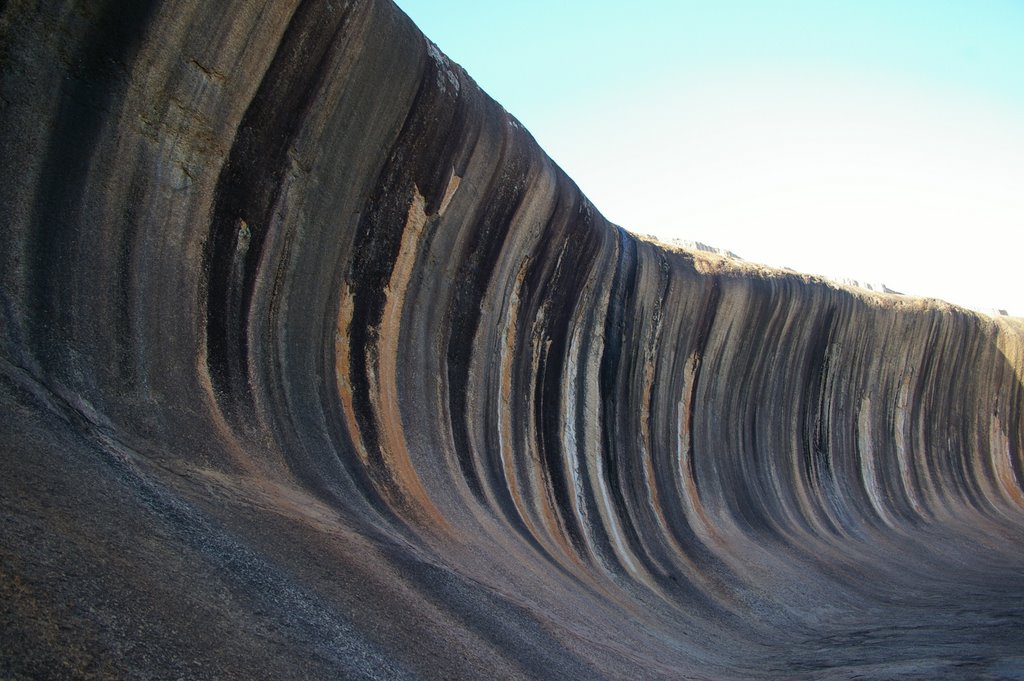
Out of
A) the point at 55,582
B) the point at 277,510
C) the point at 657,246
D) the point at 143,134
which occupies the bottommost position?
the point at 55,582

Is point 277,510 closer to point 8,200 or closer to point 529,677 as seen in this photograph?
point 529,677

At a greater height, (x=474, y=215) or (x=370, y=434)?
(x=474, y=215)

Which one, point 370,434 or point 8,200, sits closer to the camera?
point 8,200

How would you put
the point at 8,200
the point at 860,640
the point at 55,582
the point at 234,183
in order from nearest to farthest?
the point at 55,582 < the point at 8,200 < the point at 234,183 < the point at 860,640

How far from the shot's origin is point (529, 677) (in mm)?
4500

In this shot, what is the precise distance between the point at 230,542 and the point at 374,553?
1001 mm

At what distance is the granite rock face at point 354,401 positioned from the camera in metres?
3.59

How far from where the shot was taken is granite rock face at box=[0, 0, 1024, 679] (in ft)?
11.8

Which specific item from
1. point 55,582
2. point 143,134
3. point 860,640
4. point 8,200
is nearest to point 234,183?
point 143,134

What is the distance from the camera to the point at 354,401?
253 inches

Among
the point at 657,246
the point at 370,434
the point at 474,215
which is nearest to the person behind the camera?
the point at 370,434

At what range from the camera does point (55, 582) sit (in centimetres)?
292

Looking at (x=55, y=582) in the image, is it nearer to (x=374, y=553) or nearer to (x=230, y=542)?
(x=230, y=542)

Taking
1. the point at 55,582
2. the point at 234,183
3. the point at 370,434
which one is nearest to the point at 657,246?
the point at 370,434
